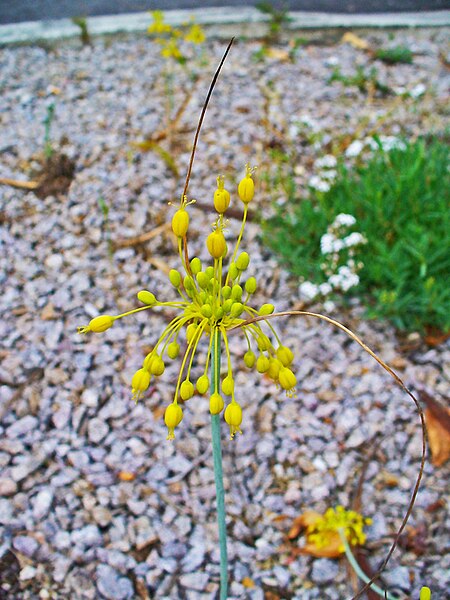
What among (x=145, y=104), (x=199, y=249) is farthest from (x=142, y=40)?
(x=199, y=249)

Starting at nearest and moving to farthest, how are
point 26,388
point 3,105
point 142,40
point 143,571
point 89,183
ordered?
point 143,571 < point 26,388 < point 89,183 < point 3,105 < point 142,40

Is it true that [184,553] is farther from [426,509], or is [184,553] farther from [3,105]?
[3,105]

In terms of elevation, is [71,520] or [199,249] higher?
[199,249]

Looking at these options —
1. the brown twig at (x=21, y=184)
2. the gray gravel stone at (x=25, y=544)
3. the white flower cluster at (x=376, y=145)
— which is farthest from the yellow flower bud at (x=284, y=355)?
the brown twig at (x=21, y=184)

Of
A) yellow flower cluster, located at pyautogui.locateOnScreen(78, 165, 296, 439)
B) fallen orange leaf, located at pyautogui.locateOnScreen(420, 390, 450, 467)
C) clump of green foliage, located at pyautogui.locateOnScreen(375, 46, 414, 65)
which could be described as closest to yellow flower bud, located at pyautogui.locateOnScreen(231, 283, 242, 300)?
yellow flower cluster, located at pyautogui.locateOnScreen(78, 165, 296, 439)

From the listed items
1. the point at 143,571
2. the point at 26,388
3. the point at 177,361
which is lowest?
the point at 143,571

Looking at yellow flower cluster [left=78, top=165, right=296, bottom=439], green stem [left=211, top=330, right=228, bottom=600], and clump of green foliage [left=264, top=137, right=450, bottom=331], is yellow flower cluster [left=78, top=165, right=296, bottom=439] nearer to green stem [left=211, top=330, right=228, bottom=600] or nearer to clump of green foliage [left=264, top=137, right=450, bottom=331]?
green stem [left=211, top=330, right=228, bottom=600]

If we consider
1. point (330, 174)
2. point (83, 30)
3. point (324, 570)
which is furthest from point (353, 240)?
point (83, 30)
